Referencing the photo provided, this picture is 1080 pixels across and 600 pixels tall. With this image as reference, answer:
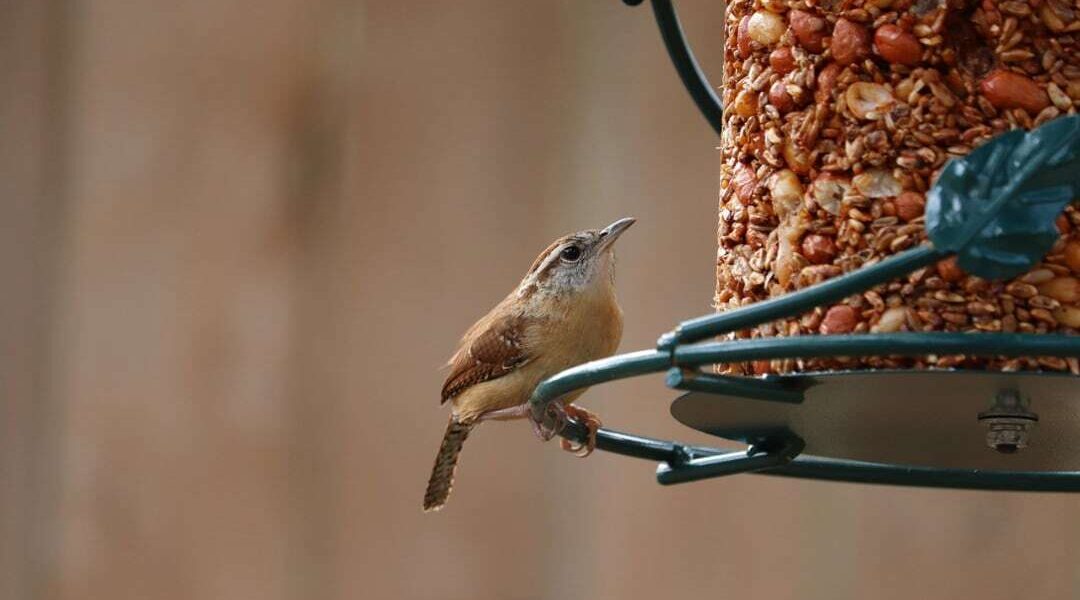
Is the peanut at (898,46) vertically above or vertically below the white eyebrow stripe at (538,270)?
above

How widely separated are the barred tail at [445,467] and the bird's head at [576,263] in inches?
16.3

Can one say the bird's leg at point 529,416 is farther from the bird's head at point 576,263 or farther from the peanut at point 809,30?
the peanut at point 809,30

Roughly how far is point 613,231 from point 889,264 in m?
1.96

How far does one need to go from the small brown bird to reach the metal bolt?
145 cm

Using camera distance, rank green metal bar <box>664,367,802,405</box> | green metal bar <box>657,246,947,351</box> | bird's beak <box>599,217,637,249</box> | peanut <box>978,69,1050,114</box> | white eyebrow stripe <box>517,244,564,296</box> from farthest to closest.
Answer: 1. white eyebrow stripe <box>517,244,564,296</box>
2. bird's beak <box>599,217,637,249</box>
3. peanut <box>978,69,1050,114</box>
4. green metal bar <box>664,367,802,405</box>
5. green metal bar <box>657,246,947,351</box>

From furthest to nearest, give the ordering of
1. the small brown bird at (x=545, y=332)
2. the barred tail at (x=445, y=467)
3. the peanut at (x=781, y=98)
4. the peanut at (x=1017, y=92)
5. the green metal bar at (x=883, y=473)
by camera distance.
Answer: the barred tail at (x=445, y=467), the small brown bird at (x=545, y=332), the green metal bar at (x=883, y=473), the peanut at (x=781, y=98), the peanut at (x=1017, y=92)

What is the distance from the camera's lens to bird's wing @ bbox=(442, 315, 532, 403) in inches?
155

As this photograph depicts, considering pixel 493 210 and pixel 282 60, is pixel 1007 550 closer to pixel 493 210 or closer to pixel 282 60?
pixel 493 210

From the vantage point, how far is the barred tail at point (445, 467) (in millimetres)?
4160

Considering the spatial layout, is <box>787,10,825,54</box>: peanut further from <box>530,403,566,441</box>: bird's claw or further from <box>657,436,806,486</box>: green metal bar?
<box>530,403,566,441</box>: bird's claw

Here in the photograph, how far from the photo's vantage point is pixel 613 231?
3.88 metres

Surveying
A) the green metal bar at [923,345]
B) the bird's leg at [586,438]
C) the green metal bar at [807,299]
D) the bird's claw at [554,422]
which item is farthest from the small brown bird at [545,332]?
the green metal bar at [923,345]

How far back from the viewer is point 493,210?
4.42m

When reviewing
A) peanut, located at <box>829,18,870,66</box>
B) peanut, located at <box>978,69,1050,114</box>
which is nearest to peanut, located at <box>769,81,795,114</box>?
peanut, located at <box>829,18,870,66</box>
